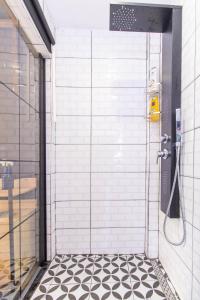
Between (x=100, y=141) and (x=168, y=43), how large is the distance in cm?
93

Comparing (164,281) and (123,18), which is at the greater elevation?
(123,18)

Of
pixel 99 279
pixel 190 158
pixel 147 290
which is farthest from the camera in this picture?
pixel 99 279

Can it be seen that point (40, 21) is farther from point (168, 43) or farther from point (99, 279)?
point (99, 279)

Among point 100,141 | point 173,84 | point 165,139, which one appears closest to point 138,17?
point 173,84

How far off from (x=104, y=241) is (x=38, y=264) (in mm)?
593

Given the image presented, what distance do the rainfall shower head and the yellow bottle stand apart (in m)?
0.50

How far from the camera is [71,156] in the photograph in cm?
186

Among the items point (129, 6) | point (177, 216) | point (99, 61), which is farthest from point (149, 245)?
point (129, 6)

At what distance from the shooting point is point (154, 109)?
167cm

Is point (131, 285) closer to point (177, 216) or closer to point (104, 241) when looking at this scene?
point (104, 241)

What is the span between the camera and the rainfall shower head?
4.18 feet

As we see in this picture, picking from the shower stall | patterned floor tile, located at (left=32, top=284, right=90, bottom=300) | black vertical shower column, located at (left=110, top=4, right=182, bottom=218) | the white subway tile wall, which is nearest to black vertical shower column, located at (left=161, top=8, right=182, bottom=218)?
black vertical shower column, located at (left=110, top=4, right=182, bottom=218)

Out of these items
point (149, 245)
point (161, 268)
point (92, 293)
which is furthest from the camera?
point (149, 245)

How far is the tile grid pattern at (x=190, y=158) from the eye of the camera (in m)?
1.09
